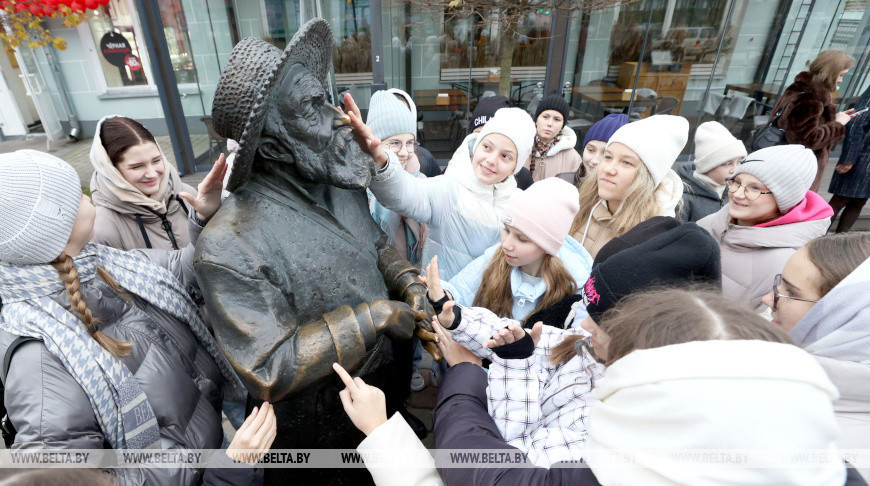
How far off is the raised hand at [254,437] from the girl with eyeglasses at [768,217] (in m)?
2.38

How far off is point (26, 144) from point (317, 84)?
36.5 feet

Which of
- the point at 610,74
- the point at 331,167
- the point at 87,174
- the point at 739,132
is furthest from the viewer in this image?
the point at 739,132

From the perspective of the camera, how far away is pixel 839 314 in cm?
121

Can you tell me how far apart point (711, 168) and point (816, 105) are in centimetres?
221

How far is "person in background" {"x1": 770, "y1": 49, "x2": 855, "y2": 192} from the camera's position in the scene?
157 inches

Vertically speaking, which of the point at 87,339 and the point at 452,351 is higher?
the point at 87,339

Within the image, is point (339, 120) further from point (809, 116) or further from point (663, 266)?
point (809, 116)

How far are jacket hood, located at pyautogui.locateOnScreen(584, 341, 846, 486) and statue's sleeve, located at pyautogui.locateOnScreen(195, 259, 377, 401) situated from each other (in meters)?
0.75

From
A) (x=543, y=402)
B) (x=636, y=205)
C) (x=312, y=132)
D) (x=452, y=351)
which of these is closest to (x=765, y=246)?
(x=636, y=205)

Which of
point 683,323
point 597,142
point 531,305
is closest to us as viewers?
point 683,323

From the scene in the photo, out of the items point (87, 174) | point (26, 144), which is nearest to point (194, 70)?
point (87, 174)

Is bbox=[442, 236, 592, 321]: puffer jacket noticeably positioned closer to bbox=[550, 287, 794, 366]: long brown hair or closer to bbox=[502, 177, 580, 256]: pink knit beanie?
bbox=[502, 177, 580, 256]: pink knit beanie

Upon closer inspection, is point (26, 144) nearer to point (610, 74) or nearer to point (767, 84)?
point (610, 74)

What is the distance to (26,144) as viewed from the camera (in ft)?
28.2
